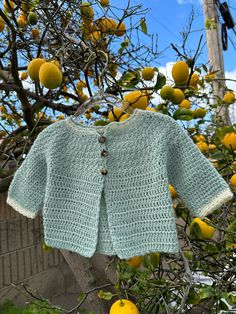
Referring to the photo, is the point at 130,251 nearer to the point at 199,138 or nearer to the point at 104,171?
the point at 104,171

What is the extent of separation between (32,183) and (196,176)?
1.28ft

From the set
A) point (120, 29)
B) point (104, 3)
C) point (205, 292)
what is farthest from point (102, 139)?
point (104, 3)

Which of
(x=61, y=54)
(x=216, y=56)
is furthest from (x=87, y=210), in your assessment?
(x=216, y=56)

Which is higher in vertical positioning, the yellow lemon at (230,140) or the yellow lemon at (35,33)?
the yellow lemon at (35,33)

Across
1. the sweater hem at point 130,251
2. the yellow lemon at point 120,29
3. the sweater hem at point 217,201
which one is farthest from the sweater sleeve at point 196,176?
the yellow lemon at point 120,29

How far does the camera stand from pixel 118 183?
907 mm

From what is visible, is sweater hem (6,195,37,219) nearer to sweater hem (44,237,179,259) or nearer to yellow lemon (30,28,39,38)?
sweater hem (44,237,179,259)

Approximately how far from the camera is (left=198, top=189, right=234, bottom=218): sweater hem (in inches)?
33.7

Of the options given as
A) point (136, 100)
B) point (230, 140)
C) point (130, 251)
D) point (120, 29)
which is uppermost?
point (120, 29)

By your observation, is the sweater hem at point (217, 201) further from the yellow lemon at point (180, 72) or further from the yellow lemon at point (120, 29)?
the yellow lemon at point (120, 29)

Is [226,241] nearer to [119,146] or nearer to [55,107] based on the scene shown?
[119,146]

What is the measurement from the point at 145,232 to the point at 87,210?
0.14 meters

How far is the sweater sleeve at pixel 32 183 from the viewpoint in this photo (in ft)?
3.13

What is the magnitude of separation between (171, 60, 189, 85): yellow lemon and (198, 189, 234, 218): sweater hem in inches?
13.5
